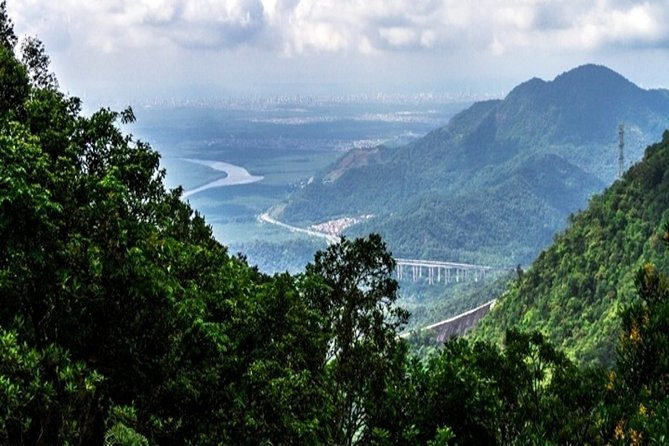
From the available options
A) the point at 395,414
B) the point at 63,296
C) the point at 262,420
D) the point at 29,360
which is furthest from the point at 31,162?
the point at 395,414

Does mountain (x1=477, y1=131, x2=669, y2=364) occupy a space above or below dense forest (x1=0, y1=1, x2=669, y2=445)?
below

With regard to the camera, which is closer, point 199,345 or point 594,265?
point 199,345

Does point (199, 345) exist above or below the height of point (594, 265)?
above

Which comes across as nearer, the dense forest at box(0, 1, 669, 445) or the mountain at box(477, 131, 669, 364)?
the dense forest at box(0, 1, 669, 445)

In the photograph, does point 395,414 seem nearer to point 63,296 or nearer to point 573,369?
point 573,369

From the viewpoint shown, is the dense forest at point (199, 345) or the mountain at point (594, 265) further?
the mountain at point (594, 265)
